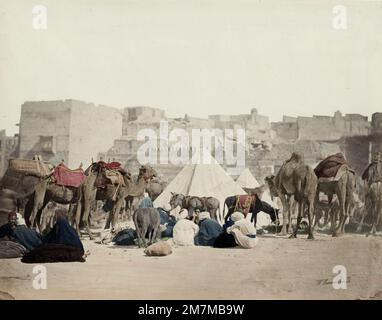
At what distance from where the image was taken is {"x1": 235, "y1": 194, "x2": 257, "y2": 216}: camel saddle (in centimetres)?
834

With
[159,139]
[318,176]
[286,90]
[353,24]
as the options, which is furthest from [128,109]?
[353,24]

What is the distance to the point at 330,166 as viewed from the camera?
840 cm

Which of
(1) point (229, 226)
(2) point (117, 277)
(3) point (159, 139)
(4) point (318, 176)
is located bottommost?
(2) point (117, 277)

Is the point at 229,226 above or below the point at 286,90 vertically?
below

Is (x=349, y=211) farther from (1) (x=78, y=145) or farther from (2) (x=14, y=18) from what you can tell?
(2) (x=14, y=18)

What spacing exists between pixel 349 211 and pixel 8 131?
521cm

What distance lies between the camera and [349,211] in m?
8.41

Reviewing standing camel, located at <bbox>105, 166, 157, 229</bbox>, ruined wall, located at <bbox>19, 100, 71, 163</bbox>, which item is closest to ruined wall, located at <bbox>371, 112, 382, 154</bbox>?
standing camel, located at <bbox>105, 166, 157, 229</bbox>

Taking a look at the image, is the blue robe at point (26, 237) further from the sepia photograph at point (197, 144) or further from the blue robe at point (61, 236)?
the blue robe at point (61, 236)

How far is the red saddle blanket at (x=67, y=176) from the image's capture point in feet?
27.2

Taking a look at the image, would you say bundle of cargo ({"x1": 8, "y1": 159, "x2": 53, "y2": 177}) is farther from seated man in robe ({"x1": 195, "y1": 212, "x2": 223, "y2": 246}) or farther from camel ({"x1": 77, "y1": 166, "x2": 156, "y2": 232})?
seated man in robe ({"x1": 195, "y1": 212, "x2": 223, "y2": 246})

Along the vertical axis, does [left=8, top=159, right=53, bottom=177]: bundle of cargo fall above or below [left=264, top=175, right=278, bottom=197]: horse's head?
above

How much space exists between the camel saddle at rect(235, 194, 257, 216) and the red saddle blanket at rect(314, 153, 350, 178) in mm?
1047

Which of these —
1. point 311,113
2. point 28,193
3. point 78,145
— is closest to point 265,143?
point 311,113
